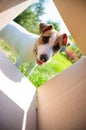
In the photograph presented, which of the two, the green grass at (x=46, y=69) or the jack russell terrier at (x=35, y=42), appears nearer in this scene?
the jack russell terrier at (x=35, y=42)

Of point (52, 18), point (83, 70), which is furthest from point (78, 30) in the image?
point (52, 18)

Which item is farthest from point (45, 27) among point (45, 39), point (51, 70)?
point (51, 70)

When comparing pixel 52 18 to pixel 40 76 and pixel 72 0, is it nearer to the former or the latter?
pixel 40 76

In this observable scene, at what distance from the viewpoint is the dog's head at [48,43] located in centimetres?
128

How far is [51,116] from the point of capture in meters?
1.08

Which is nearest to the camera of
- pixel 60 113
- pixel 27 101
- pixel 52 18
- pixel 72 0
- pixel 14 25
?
pixel 72 0

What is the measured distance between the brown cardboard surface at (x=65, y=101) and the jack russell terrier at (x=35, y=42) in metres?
0.19

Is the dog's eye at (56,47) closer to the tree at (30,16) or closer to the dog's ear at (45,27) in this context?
the dog's ear at (45,27)

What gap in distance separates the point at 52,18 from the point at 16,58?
695mm

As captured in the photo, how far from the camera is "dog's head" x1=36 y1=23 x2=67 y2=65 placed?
1.28 metres

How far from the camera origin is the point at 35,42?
136 centimetres

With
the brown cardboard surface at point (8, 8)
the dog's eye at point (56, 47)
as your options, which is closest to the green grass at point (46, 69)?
the dog's eye at point (56, 47)

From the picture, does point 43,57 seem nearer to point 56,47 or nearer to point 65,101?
point 56,47

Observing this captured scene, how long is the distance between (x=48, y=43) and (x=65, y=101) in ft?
1.44
